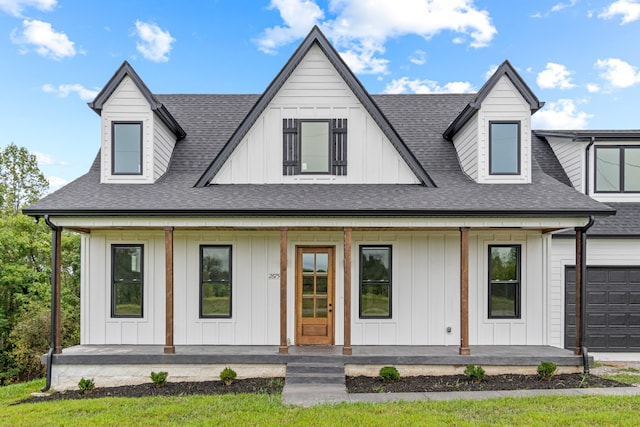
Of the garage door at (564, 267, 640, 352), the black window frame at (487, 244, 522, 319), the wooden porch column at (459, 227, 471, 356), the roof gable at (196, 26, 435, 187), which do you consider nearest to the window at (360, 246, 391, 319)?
the wooden porch column at (459, 227, 471, 356)

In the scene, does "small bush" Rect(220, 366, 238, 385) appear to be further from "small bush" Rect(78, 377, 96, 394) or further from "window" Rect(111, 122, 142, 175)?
"window" Rect(111, 122, 142, 175)

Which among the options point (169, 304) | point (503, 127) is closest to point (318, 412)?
point (169, 304)

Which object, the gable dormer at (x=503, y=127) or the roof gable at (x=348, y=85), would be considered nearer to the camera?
the roof gable at (x=348, y=85)

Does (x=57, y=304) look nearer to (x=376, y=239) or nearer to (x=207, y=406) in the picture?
(x=207, y=406)

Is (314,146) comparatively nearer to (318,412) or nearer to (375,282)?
(375,282)

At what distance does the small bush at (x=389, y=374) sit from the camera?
822 cm

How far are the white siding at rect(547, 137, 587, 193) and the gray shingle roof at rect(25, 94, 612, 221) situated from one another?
47cm

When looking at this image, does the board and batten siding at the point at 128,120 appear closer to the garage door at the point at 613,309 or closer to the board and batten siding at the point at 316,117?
the board and batten siding at the point at 316,117

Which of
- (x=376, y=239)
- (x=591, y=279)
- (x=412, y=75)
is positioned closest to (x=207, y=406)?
(x=376, y=239)

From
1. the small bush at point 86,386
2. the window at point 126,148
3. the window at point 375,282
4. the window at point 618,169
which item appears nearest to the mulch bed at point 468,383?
the window at point 375,282

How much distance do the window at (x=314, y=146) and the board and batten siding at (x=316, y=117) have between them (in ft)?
0.41

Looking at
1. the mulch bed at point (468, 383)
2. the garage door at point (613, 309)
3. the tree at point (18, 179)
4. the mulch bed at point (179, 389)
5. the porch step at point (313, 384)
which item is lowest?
the mulch bed at point (179, 389)

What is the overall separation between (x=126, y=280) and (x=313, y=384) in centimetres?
518

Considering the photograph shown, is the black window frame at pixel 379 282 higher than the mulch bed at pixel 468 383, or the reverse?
the black window frame at pixel 379 282
